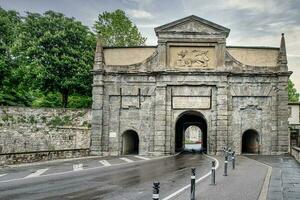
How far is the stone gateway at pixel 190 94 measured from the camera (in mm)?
34031

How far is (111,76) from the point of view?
115ft

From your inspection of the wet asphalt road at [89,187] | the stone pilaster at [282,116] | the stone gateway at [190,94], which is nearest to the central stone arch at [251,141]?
the stone gateway at [190,94]

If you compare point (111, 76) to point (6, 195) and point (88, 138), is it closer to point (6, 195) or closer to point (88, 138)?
point (88, 138)

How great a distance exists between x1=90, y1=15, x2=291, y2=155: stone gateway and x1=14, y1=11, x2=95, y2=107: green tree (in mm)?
7060

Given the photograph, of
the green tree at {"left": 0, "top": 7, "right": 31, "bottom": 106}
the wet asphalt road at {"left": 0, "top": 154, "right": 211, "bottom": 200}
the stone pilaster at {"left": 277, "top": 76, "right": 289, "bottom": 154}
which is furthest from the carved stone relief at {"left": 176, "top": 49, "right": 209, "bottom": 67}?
the wet asphalt road at {"left": 0, "top": 154, "right": 211, "bottom": 200}

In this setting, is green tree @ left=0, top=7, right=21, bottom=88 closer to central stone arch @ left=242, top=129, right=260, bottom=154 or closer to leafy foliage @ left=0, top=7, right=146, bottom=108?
leafy foliage @ left=0, top=7, right=146, bottom=108

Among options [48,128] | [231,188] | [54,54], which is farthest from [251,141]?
[231,188]

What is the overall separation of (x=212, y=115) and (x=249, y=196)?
74.1ft

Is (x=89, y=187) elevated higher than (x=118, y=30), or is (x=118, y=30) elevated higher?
(x=118, y=30)

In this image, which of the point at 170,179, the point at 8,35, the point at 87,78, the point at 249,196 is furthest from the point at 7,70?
the point at 249,196

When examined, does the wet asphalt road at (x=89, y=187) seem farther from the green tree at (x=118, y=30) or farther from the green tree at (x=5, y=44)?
the green tree at (x=118, y=30)

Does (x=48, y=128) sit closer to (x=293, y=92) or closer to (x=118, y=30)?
(x=118, y=30)

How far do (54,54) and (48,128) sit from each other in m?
8.89

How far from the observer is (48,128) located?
121ft
